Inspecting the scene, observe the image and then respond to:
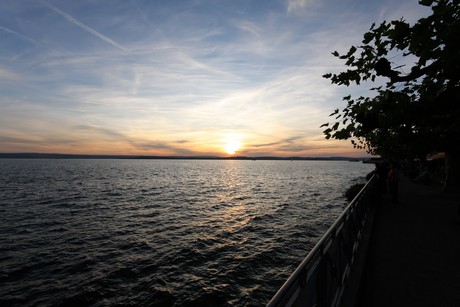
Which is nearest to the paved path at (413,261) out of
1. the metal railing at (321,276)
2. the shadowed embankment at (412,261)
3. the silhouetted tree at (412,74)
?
the shadowed embankment at (412,261)

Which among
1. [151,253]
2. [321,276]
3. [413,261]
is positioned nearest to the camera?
[321,276]

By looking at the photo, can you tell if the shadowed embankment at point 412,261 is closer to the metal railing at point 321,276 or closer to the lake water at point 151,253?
the metal railing at point 321,276

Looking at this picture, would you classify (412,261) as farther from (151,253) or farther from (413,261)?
(151,253)

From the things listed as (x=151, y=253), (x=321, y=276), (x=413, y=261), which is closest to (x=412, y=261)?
(x=413, y=261)

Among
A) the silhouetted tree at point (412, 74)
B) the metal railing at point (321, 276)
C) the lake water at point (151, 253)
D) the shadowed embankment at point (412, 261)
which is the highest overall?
the silhouetted tree at point (412, 74)

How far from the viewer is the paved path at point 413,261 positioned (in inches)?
205

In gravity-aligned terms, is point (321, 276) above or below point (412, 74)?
below

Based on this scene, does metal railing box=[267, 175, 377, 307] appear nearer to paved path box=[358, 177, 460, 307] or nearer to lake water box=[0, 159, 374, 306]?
paved path box=[358, 177, 460, 307]

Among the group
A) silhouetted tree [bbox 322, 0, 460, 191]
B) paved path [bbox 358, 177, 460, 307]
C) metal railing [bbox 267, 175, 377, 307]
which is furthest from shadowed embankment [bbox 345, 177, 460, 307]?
silhouetted tree [bbox 322, 0, 460, 191]

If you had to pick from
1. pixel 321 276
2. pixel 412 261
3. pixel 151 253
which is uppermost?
pixel 321 276

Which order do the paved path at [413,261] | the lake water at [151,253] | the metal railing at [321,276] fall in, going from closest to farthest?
the metal railing at [321,276], the paved path at [413,261], the lake water at [151,253]

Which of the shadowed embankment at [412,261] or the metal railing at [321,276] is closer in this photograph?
the metal railing at [321,276]

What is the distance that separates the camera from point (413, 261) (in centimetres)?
693

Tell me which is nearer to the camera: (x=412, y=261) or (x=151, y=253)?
(x=412, y=261)
